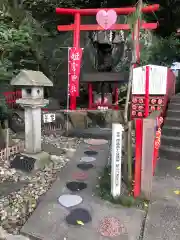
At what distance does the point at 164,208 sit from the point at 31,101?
10.6 ft

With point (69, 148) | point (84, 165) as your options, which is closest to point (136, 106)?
point (69, 148)

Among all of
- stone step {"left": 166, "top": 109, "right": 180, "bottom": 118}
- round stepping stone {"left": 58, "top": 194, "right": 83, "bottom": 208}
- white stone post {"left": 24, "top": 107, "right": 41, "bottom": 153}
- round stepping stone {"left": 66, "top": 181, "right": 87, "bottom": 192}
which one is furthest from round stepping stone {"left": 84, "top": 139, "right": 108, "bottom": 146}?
round stepping stone {"left": 58, "top": 194, "right": 83, "bottom": 208}

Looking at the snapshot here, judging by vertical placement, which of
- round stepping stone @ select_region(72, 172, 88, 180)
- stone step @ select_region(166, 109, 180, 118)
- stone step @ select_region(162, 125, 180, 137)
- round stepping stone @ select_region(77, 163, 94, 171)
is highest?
stone step @ select_region(166, 109, 180, 118)

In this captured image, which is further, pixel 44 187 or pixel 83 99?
pixel 83 99

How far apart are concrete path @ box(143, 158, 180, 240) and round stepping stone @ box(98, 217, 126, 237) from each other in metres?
0.32

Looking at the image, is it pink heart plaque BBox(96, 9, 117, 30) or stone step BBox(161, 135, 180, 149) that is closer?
stone step BBox(161, 135, 180, 149)

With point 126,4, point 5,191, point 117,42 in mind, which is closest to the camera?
point 5,191

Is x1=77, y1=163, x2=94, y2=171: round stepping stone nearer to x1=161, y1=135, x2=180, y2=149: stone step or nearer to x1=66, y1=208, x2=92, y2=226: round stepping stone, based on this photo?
x1=66, y1=208, x2=92, y2=226: round stepping stone

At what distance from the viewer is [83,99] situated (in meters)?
12.7

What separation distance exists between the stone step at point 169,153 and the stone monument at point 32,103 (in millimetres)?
2941

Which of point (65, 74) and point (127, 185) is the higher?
point (65, 74)

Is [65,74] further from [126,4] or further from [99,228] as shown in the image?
[99,228]

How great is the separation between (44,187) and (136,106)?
5.04 metres

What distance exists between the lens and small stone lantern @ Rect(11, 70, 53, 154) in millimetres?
4746
